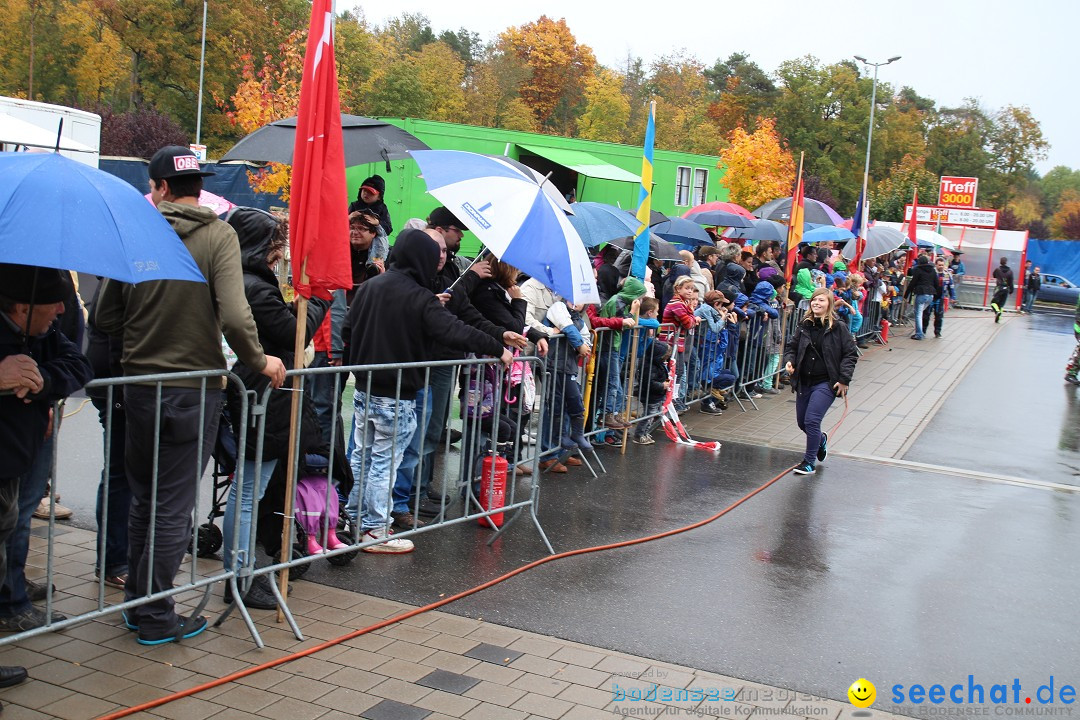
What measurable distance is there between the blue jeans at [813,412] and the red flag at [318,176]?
588 cm

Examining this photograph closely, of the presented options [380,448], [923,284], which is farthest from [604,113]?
[380,448]

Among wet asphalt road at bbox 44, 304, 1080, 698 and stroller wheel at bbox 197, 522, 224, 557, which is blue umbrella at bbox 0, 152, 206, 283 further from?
wet asphalt road at bbox 44, 304, 1080, 698

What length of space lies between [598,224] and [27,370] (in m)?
8.68

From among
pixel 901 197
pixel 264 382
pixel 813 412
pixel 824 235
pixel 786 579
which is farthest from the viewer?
pixel 901 197

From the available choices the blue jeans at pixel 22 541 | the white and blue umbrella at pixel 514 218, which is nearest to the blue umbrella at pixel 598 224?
the white and blue umbrella at pixel 514 218

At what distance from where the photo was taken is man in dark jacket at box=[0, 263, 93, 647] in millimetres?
3975

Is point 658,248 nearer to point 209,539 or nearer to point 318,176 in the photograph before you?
point 209,539

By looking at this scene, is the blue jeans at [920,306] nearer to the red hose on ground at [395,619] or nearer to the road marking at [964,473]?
the road marking at [964,473]

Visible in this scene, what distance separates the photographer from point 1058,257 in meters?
52.2

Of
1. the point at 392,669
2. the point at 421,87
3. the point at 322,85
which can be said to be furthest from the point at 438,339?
the point at 421,87

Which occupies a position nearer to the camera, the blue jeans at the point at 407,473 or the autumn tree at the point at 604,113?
the blue jeans at the point at 407,473

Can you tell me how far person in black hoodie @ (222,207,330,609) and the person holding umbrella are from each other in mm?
346

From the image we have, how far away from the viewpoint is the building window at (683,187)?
149 ft

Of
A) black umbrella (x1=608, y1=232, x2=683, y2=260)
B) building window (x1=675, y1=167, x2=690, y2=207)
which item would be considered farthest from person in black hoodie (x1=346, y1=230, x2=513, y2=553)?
building window (x1=675, y1=167, x2=690, y2=207)
